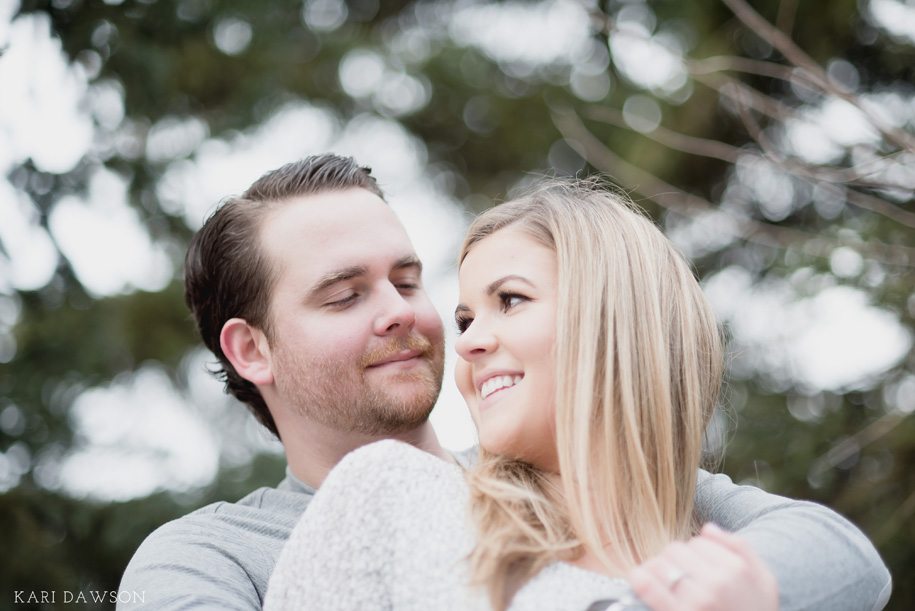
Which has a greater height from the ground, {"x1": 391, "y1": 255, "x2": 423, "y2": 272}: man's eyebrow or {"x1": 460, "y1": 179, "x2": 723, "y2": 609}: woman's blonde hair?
{"x1": 460, "y1": 179, "x2": 723, "y2": 609}: woman's blonde hair

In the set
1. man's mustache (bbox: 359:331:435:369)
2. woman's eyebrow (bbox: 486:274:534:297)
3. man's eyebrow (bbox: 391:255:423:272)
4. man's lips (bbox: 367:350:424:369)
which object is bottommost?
man's lips (bbox: 367:350:424:369)

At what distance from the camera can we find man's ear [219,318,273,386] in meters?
2.42

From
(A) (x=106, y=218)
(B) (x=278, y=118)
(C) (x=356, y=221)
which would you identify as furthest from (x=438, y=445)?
(B) (x=278, y=118)

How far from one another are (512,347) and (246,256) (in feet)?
3.85

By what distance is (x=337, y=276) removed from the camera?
2.26m

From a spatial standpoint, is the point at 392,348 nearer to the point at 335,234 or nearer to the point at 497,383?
the point at 335,234

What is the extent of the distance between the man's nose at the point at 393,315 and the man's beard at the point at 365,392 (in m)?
0.03

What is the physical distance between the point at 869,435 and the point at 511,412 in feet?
6.18

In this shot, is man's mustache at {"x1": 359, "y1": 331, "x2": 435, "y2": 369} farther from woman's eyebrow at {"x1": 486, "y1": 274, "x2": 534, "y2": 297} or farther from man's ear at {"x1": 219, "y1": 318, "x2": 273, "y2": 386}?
woman's eyebrow at {"x1": 486, "y1": 274, "x2": 534, "y2": 297}

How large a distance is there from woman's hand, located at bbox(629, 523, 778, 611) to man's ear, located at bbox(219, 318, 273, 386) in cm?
152

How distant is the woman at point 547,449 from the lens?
1238 millimetres

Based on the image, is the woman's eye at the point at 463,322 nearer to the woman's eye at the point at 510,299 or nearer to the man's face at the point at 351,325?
the woman's eye at the point at 510,299

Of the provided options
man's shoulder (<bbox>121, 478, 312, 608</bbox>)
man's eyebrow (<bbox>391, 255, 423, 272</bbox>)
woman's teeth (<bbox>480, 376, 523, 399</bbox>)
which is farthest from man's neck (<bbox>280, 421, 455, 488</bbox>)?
woman's teeth (<bbox>480, 376, 523, 399</bbox>)

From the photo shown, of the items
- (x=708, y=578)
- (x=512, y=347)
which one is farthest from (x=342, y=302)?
(x=708, y=578)
